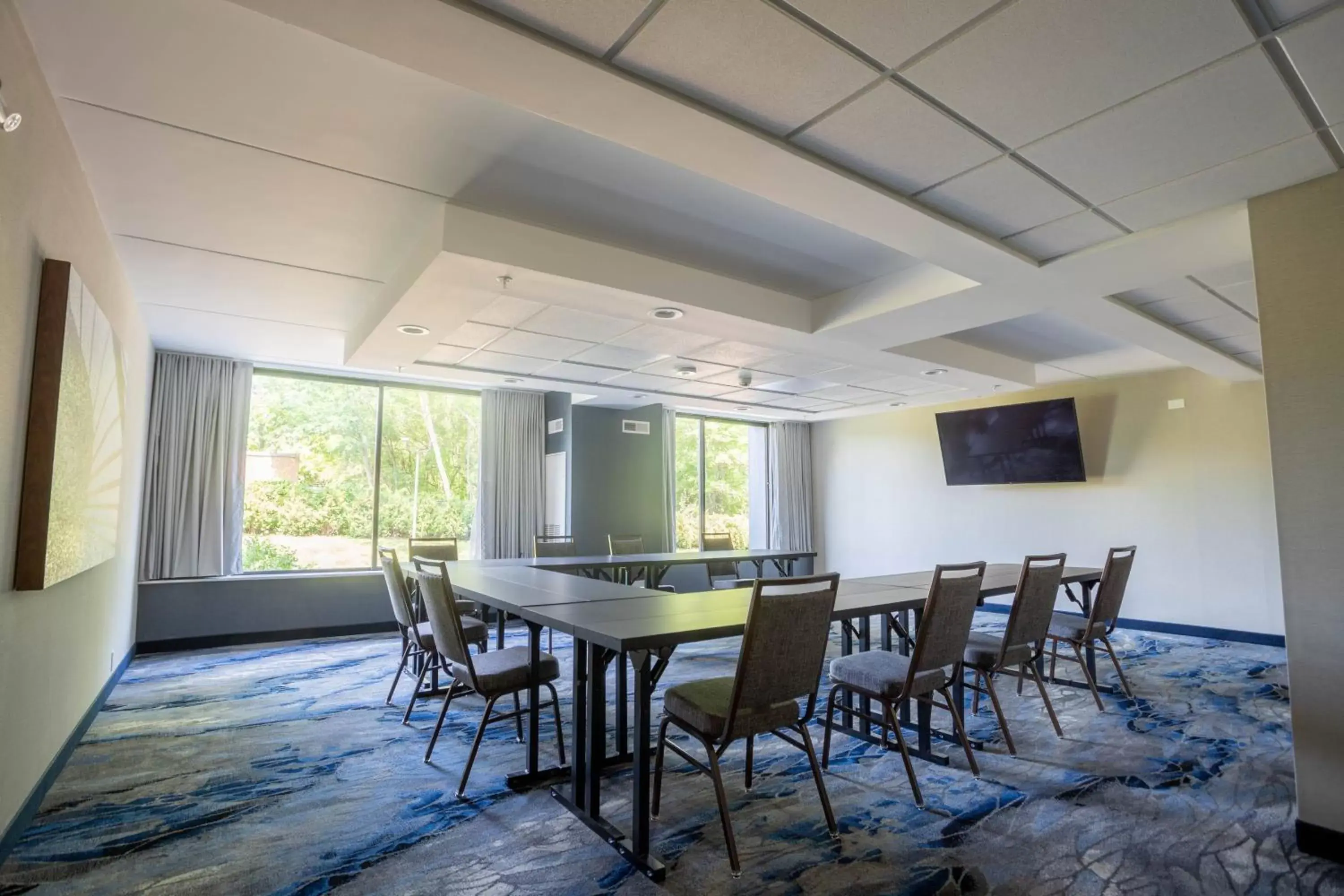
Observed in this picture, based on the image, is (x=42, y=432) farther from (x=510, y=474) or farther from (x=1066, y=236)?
(x=510, y=474)

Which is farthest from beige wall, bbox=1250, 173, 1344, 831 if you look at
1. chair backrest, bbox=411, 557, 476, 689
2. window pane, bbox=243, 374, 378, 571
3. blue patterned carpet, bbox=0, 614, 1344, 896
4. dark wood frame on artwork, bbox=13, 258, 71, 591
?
window pane, bbox=243, 374, 378, 571

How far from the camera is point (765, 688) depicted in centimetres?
227

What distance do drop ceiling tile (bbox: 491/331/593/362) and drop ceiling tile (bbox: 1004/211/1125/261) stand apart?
297 centimetres

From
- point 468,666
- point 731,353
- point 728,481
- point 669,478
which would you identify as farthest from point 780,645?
point 728,481

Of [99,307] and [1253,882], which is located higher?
[99,307]

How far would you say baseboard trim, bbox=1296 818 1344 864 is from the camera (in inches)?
89.0

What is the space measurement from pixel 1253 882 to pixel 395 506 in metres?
6.89

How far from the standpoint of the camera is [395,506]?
22.9ft

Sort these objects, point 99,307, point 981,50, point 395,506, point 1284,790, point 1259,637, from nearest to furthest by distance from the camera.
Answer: point 981,50, point 1284,790, point 99,307, point 1259,637, point 395,506

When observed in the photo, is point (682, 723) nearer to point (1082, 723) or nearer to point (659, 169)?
point (659, 169)

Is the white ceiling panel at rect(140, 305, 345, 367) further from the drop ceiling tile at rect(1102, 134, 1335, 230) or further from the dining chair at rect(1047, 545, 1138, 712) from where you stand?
the dining chair at rect(1047, 545, 1138, 712)

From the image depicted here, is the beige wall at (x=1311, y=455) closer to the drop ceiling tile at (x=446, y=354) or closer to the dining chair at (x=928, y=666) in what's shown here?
the dining chair at (x=928, y=666)

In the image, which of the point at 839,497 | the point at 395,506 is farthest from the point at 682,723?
the point at 839,497

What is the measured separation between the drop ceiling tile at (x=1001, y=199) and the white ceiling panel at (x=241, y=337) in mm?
4637
